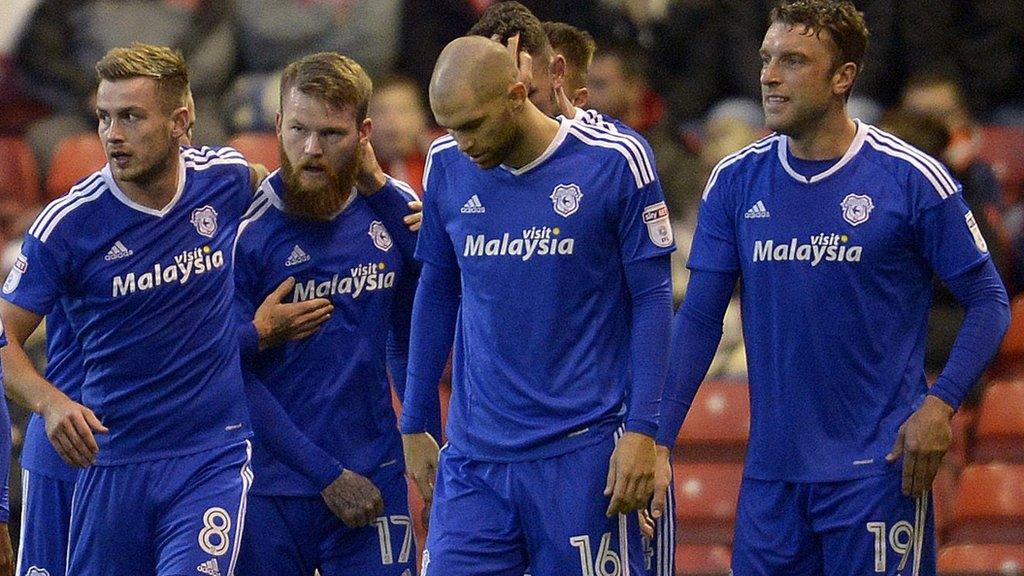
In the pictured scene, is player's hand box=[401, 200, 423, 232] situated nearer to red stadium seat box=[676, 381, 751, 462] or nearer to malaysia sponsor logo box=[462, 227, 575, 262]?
malaysia sponsor logo box=[462, 227, 575, 262]

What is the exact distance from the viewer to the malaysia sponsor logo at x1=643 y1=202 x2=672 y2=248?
18.7ft

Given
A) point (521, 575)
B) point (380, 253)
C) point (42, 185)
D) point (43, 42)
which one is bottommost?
point (521, 575)

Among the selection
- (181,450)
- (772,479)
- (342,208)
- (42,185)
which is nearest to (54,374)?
(181,450)

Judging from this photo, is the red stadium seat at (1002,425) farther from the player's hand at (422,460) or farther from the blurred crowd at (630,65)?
the player's hand at (422,460)

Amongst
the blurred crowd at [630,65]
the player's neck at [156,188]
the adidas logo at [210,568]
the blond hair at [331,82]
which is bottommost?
the adidas logo at [210,568]

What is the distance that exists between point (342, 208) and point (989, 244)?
351cm

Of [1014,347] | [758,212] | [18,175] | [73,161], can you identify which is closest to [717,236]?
[758,212]

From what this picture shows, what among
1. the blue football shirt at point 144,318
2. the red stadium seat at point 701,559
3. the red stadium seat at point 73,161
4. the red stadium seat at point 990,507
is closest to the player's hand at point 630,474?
the blue football shirt at point 144,318

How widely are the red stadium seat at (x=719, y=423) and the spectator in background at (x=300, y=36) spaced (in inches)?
110

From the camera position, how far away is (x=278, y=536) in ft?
21.3

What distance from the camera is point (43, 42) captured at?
36.5 ft

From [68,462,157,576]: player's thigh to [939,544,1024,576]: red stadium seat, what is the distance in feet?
12.1

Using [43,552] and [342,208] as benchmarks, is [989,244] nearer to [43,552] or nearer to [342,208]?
[342,208]

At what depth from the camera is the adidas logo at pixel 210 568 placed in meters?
6.10
